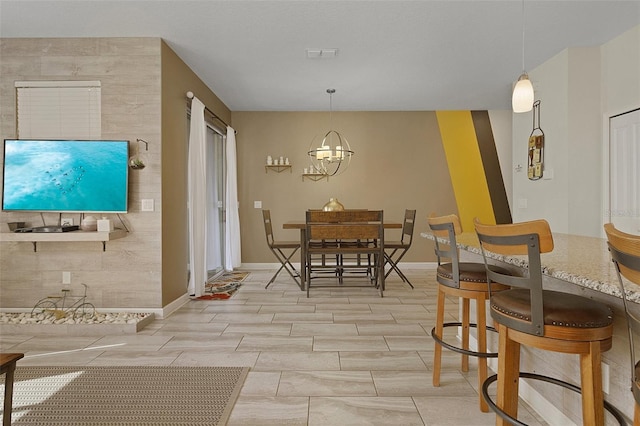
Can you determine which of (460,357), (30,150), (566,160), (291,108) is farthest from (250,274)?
(566,160)

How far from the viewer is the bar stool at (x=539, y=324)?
1.16 metres

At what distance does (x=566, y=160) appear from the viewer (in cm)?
388

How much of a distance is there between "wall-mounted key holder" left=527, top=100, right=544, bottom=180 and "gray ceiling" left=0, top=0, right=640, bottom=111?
23.8 inches

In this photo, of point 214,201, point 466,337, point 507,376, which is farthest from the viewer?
point 214,201

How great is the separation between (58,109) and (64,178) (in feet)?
2.27

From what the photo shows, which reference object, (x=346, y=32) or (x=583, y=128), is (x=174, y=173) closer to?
(x=346, y=32)

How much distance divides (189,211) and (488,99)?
4.55 meters

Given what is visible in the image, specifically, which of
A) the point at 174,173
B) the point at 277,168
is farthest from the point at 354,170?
the point at 174,173

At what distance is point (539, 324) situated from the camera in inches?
47.8

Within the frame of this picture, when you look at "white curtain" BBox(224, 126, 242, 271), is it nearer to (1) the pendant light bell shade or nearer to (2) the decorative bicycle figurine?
(2) the decorative bicycle figurine

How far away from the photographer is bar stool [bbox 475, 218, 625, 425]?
1.16m

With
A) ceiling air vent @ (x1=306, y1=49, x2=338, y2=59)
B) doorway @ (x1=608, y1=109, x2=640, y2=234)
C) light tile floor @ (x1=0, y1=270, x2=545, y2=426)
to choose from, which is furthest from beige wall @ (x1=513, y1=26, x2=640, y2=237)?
ceiling air vent @ (x1=306, y1=49, x2=338, y2=59)

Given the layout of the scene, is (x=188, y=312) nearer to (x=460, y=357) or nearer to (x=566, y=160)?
(x=460, y=357)

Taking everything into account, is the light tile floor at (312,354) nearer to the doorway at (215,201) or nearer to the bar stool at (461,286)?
the bar stool at (461,286)
